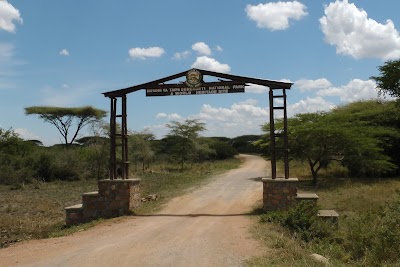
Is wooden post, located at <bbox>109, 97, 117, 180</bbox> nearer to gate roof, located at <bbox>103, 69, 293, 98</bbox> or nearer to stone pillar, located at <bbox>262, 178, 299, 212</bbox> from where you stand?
gate roof, located at <bbox>103, 69, 293, 98</bbox>

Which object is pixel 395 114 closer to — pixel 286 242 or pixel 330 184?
pixel 330 184

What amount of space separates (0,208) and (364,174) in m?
17.5

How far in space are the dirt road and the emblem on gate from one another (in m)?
3.79

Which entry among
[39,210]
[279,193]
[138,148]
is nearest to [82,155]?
[138,148]

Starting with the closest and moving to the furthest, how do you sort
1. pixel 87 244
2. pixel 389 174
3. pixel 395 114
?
pixel 87 244
pixel 389 174
pixel 395 114

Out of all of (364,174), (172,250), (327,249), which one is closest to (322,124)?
(364,174)

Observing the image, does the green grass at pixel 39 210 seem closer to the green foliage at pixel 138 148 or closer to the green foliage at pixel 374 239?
the green foliage at pixel 374 239

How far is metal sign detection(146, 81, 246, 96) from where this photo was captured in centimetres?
1234

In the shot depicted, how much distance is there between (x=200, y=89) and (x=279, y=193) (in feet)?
12.4

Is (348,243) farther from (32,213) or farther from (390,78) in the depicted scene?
(390,78)

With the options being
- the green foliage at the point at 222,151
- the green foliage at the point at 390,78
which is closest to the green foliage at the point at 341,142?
the green foliage at the point at 390,78

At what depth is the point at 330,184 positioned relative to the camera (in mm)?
19062

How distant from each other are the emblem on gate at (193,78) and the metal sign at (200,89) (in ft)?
0.40

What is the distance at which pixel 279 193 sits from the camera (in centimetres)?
1159
